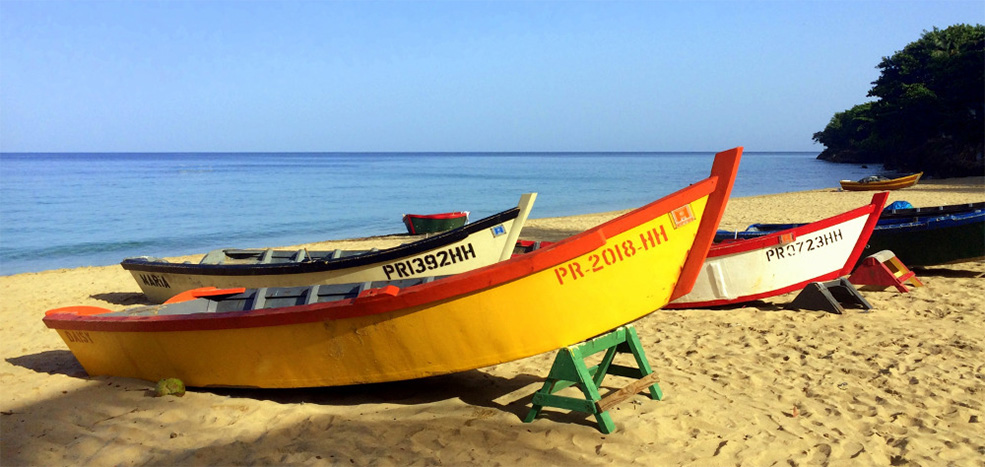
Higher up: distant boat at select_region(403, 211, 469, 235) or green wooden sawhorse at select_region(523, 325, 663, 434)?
green wooden sawhorse at select_region(523, 325, 663, 434)

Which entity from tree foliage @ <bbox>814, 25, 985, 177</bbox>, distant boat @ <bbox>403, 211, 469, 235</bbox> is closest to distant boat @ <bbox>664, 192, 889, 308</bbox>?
distant boat @ <bbox>403, 211, 469, 235</bbox>

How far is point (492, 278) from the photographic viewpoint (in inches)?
177

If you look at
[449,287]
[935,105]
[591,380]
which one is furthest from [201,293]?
[935,105]

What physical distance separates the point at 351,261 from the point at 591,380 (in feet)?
14.3

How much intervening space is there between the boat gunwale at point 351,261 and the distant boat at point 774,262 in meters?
2.61

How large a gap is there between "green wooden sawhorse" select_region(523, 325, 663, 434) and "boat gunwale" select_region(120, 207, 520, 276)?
274 centimetres

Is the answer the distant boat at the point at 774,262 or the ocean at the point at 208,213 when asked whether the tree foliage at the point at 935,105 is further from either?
the distant boat at the point at 774,262

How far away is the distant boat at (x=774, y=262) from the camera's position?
26.6 feet

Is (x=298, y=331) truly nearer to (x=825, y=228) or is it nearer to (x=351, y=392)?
(x=351, y=392)

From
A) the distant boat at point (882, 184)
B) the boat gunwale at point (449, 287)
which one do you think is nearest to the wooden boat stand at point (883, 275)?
the boat gunwale at point (449, 287)

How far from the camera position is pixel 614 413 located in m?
4.96

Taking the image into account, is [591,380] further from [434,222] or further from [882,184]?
[882,184]

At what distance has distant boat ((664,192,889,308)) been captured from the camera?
319 inches

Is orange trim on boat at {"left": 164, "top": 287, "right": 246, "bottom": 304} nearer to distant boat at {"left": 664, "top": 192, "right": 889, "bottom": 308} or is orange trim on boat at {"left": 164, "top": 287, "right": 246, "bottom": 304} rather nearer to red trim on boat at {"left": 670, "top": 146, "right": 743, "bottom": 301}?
red trim on boat at {"left": 670, "top": 146, "right": 743, "bottom": 301}
